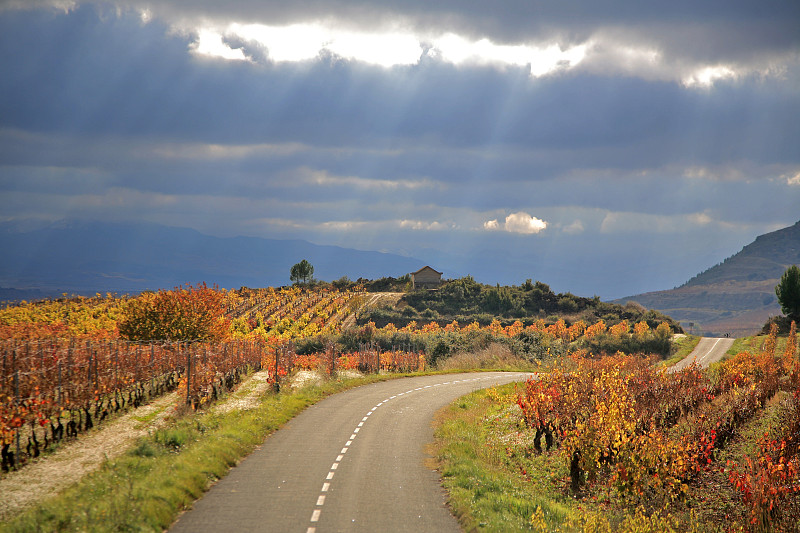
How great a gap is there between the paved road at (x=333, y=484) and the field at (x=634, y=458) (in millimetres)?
994

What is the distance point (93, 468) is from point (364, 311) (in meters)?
89.7

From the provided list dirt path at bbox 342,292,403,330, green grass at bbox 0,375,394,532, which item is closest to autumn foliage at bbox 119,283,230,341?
green grass at bbox 0,375,394,532

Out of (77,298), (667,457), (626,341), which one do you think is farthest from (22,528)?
(77,298)

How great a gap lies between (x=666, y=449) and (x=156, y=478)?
37.5 ft

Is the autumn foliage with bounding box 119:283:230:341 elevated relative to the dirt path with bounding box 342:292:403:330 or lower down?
lower down

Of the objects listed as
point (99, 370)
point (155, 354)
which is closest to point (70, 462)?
point (99, 370)

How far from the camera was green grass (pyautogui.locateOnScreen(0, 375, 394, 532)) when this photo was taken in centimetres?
1112

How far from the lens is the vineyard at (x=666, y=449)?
12.6 meters

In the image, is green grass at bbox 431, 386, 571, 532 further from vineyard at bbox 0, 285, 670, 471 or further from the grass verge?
vineyard at bbox 0, 285, 670, 471

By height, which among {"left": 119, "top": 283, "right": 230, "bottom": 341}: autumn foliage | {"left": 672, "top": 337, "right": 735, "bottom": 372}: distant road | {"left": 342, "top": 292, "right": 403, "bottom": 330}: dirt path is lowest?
{"left": 672, "top": 337, "right": 735, "bottom": 372}: distant road

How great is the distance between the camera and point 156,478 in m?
13.9

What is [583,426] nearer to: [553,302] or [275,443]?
[275,443]

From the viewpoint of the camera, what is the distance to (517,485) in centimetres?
1645

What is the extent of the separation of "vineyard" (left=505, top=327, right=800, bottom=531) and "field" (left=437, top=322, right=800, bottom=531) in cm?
4
